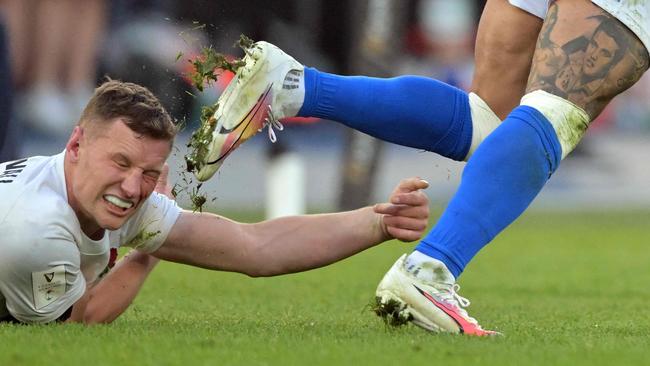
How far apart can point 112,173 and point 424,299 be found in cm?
92

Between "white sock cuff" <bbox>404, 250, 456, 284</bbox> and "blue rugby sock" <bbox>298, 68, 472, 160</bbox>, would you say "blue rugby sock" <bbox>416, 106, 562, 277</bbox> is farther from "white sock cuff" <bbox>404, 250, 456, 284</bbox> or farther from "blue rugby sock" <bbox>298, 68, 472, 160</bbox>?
"blue rugby sock" <bbox>298, 68, 472, 160</bbox>

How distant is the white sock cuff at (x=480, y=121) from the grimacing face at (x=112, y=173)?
1.05m

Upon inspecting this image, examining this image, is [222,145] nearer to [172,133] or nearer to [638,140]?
[172,133]

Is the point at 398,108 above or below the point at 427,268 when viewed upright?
above

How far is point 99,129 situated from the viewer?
394 cm

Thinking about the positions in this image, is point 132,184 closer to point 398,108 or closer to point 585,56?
point 398,108

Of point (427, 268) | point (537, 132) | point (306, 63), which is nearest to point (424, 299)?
point (427, 268)

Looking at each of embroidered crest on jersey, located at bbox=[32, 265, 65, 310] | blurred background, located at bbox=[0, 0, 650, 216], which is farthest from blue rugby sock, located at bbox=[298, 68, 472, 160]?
blurred background, located at bbox=[0, 0, 650, 216]

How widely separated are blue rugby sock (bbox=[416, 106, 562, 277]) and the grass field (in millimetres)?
252

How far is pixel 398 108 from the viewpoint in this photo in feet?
14.2

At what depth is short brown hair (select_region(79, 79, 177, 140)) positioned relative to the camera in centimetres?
392

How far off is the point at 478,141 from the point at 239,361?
1.42 m

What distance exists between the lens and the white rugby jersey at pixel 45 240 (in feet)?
12.4

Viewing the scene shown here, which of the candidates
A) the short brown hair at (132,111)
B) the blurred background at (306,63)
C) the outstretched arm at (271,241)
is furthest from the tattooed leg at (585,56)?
the blurred background at (306,63)
